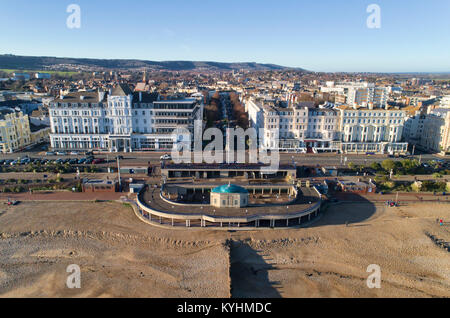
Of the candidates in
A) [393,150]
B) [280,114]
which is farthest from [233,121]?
[393,150]

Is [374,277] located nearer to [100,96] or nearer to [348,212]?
[348,212]

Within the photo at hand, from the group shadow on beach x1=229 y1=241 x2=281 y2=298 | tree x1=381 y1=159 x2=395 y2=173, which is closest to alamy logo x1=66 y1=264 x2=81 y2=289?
shadow on beach x1=229 y1=241 x2=281 y2=298

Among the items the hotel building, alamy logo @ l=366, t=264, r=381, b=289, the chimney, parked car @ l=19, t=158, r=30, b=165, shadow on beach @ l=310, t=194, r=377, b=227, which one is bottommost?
alamy logo @ l=366, t=264, r=381, b=289

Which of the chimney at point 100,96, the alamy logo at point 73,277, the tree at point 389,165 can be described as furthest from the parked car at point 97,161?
the tree at point 389,165

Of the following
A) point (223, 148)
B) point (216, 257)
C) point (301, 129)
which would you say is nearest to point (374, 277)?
point (216, 257)

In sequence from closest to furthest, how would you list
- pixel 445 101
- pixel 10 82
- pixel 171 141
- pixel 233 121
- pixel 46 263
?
pixel 46 263
pixel 171 141
pixel 445 101
pixel 233 121
pixel 10 82

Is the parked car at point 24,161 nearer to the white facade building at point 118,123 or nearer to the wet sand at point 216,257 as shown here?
the white facade building at point 118,123

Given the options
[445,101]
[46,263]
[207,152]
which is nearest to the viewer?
[46,263]

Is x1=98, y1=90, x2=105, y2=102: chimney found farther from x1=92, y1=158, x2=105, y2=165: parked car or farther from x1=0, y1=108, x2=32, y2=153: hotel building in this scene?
x1=0, y1=108, x2=32, y2=153: hotel building

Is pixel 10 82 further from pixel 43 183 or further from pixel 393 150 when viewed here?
pixel 393 150

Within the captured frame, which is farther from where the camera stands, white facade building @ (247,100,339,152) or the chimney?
white facade building @ (247,100,339,152)
